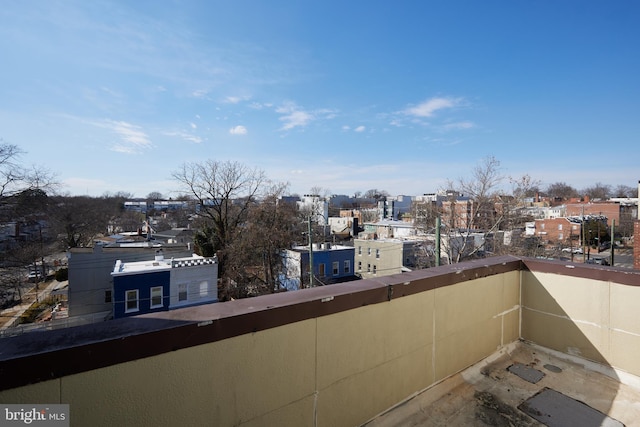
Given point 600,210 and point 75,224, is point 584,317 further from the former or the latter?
point 600,210

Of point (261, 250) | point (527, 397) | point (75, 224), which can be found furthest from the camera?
point (75, 224)

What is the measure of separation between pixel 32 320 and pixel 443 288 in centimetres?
2217

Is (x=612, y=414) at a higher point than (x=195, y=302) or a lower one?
higher

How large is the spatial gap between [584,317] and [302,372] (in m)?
2.83

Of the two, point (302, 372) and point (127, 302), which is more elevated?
point (302, 372)

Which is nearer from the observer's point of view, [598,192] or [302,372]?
[302,372]

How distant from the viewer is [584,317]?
286 centimetres

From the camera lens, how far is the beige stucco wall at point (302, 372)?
3.88ft

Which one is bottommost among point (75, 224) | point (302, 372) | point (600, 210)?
point (75, 224)

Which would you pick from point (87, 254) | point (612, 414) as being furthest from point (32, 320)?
point (612, 414)

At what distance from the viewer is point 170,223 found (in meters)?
52.9

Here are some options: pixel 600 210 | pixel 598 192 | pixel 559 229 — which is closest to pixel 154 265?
pixel 559 229

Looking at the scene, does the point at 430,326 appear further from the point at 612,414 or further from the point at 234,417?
the point at 234,417

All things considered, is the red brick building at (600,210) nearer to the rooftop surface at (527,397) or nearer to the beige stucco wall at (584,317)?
the beige stucco wall at (584,317)
